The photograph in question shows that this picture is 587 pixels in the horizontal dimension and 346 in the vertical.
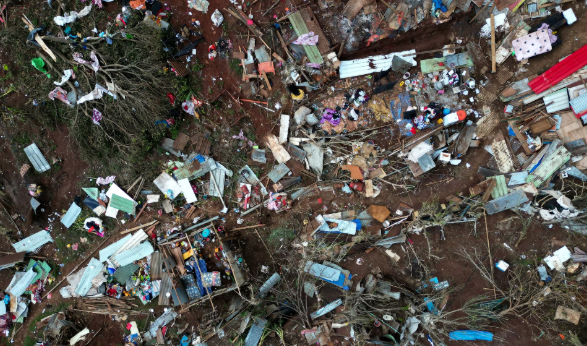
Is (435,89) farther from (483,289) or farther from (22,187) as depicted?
(22,187)

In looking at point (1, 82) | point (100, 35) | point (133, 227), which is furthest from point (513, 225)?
point (1, 82)

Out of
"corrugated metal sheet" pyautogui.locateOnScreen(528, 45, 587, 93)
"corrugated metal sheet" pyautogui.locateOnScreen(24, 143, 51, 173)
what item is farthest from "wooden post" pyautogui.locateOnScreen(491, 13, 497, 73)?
"corrugated metal sheet" pyautogui.locateOnScreen(24, 143, 51, 173)

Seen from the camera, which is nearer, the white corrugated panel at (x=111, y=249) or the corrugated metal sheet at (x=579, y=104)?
the corrugated metal sheet at (x=579, y=104)

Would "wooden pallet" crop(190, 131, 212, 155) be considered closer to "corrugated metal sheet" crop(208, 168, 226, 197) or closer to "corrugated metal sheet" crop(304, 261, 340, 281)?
"corrugated metal sheet" crop(208, 168, 226, 197)

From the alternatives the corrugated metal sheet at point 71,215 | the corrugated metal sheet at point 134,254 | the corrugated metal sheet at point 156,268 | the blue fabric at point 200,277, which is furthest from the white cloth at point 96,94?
the blue fabric at point 200,277

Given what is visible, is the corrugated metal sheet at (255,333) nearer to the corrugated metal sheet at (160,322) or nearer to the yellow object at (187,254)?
the corrugated metal sheet at (160,322)

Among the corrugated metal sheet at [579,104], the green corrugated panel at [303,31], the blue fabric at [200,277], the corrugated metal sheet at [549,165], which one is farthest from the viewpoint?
the blue fabric at [200,277]

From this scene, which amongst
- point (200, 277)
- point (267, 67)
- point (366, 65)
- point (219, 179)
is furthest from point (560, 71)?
point (200, 277)
